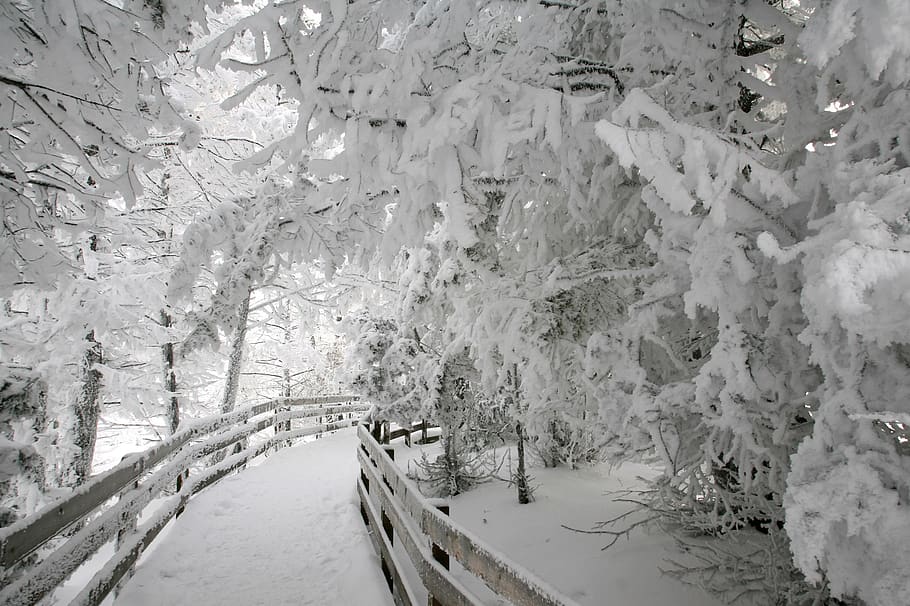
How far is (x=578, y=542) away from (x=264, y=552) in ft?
12.2

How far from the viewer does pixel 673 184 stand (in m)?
1.86

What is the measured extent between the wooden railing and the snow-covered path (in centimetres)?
43

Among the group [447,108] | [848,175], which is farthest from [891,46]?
[447,108]

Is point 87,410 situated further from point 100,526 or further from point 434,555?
point 434,555

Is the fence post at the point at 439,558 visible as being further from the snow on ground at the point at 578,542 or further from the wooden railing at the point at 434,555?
the snow on ground at the point at 578,542

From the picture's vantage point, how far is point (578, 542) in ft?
18.2

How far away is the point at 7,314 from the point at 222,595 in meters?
9.66

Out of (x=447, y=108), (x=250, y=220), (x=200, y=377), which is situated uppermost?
(x=250, y=220)

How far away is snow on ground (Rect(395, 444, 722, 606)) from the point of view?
4.31m

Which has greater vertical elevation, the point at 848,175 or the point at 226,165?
the point at 226,165

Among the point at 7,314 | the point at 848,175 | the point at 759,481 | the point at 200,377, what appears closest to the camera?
the point at 848,175

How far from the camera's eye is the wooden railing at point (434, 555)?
2.17 m

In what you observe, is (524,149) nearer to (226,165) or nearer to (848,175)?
(848,175)

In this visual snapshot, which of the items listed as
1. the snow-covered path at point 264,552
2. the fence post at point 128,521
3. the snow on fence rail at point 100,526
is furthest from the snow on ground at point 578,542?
the fence post at point 128,521
